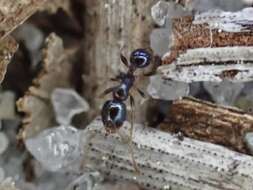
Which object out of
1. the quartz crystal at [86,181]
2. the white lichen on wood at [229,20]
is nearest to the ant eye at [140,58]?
the white lichen on wood at [229,20]

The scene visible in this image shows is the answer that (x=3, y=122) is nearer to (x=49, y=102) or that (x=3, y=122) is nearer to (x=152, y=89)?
(x=49, y=102)

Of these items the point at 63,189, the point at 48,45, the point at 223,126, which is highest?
the point at 48,45

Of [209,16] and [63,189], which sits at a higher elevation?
[209,16]

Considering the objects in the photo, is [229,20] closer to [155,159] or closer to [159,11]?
[159,11]

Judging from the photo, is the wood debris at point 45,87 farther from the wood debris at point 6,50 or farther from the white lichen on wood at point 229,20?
the white lichen on wood at point 229,20

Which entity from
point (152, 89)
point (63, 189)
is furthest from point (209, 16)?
point (63, 189)

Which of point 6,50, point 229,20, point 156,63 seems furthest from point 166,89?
point 6,50
